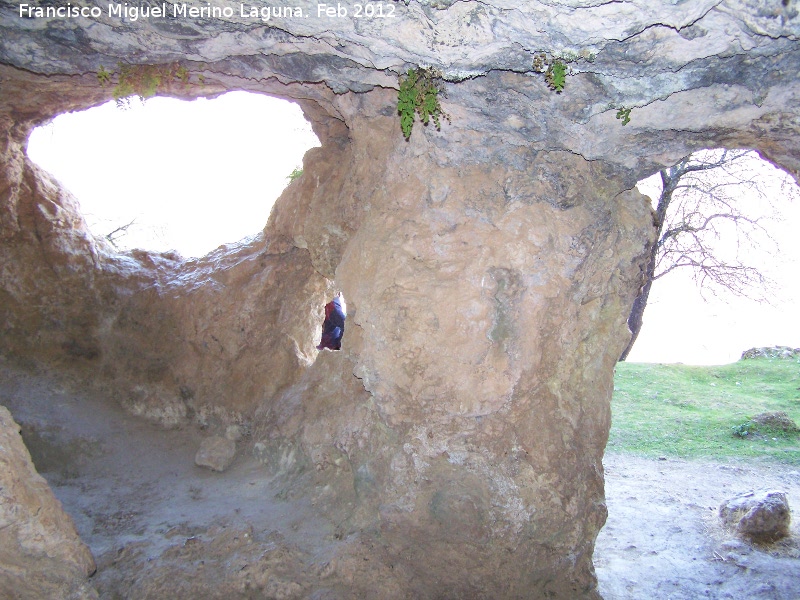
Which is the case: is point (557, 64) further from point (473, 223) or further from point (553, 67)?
point (473, 223)

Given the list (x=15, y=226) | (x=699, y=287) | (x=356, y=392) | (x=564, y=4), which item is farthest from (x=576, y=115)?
(x=699, y=287)

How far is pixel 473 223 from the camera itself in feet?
16.3

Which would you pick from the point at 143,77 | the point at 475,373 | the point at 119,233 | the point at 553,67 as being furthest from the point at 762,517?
the point at 119,233

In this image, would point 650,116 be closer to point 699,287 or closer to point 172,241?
point 699,287

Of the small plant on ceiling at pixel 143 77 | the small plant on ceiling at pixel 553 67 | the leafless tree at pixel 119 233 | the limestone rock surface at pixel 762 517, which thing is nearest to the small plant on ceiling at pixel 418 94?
the small plant on ceiling at pixel 553 67

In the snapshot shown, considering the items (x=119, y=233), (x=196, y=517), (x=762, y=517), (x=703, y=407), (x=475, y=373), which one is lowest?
(x=196, y=517)

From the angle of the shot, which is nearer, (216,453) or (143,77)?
(143,77)

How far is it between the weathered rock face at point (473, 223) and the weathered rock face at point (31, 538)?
2.04 metres

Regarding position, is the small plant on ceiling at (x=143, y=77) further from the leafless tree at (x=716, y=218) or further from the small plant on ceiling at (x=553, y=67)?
the leafless tree at (x=716, y=218)

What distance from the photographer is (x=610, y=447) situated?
1056cm

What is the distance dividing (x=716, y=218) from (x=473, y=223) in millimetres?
10204

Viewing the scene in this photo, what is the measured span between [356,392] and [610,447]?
6688mm

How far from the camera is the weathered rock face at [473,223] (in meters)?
3.52

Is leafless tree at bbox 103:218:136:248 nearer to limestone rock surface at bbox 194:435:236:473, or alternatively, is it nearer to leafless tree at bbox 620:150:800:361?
limestone rock surface at bbox 194:435:236:473
